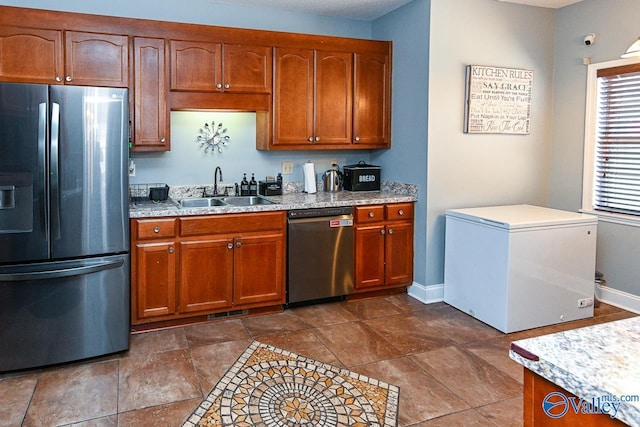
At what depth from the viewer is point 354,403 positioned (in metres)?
2.52

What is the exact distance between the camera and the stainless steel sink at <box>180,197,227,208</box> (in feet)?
13.4

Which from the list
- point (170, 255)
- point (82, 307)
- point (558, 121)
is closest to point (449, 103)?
point (558, 121)

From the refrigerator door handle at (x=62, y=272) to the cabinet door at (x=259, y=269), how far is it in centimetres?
92

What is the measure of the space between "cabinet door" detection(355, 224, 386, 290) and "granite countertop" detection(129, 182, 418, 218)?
0.82ft

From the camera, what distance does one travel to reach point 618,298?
4012 millimetres

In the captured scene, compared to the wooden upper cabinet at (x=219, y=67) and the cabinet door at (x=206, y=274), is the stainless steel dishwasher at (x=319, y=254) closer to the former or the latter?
the cabinet door at (x=206, y=274)

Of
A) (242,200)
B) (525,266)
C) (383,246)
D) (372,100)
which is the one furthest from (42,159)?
(525,266)

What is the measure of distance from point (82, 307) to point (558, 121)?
421 cm

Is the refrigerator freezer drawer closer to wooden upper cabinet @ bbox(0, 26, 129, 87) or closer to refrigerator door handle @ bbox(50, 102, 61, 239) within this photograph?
refrigerator door handle @ bbox(50, 102, 61, 239)

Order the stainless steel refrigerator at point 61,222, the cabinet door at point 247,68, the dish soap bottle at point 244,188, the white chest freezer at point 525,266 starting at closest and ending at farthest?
1. the stainless steel refrigerator at point 61,222
2. the white chest freezer at point 525,266
3. the cabinet door at point 247,68
4. the dish soap bottle at point 244,188

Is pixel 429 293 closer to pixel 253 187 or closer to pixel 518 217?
pixel 518 217

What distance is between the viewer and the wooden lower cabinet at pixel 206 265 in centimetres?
337

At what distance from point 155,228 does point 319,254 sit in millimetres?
1289

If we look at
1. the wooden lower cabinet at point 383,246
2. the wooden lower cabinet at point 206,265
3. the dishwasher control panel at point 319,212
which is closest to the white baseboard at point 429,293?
the wooden lower cabinet at point 383,246
